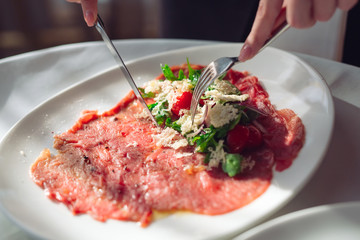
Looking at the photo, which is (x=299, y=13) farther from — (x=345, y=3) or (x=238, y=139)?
(x=238, y=139)

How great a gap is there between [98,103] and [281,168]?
1.28m

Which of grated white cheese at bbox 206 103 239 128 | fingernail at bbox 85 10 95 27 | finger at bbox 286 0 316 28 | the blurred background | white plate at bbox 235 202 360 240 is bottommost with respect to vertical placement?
the blurred background

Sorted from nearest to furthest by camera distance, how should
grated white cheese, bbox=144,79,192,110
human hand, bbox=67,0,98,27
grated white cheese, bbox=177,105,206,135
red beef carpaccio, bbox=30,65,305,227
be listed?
red beef carpaccio, bbox=30,65,305,227 → grated white cheese, bbox=177,105,206,135 → human hand, bbox=67,0,98,27 → grated white cheese, bbox=144,79,192,110

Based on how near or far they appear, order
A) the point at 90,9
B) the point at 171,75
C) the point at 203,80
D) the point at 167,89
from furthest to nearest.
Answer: the point at 171,75
the point at 167,89
the point at 90,9
the point at 203,80

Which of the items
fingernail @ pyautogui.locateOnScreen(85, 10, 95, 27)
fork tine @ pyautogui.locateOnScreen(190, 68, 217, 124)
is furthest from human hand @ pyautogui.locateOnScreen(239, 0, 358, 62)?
fingernail @ pyautogui.locateOnScreen(85, 10, 95, 27)

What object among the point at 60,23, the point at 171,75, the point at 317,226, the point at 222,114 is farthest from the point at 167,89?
the point at 60,23

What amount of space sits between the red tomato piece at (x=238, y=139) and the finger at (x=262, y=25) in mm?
344

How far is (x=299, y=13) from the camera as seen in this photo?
1.51m

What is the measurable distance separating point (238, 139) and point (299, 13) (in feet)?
2.04

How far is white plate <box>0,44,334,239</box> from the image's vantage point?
150cm

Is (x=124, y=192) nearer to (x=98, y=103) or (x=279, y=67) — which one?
(x=98, y=103)

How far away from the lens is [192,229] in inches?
58.1

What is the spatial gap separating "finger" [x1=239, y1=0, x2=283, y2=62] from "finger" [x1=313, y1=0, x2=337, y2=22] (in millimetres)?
172

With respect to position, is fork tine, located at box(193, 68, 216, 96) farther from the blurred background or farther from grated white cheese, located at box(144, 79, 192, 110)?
the blurred background
